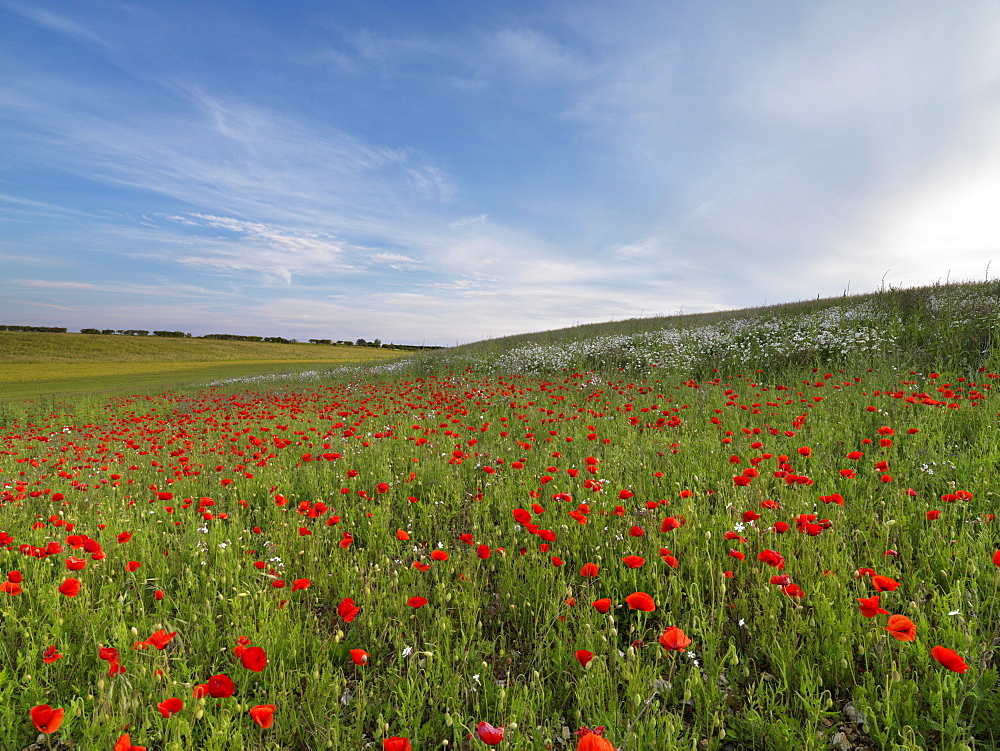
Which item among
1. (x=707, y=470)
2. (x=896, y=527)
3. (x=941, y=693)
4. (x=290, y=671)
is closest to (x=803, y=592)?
(x=941, y=693)

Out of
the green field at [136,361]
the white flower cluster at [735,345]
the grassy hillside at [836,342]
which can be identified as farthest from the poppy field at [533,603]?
the green field at [136,361]

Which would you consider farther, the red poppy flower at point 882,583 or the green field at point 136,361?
the green field at point 136,361

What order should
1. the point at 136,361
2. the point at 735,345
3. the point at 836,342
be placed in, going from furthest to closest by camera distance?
the point at 136,361
the point at 735,345
the point at 836,342

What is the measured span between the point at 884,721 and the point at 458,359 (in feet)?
65.7

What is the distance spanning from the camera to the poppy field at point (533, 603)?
82.4 inches

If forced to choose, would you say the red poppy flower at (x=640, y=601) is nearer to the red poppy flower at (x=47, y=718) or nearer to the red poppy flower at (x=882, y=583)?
the red poppy flower at (x=882, y=583)

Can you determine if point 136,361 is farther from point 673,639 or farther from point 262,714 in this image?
point 673,639

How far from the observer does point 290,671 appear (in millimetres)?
2389

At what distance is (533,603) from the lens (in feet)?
9.82

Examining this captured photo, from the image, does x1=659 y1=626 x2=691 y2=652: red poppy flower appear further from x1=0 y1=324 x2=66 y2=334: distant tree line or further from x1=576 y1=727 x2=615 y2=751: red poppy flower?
x1=0 y1=324 x2=66 y2=334: distant tree line

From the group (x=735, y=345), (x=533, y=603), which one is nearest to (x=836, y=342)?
(x=735, y=345)

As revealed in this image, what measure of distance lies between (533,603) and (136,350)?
65726mm

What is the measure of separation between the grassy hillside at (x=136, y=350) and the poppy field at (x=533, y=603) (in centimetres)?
3767

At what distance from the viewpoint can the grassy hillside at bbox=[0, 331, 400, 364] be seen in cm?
4774
